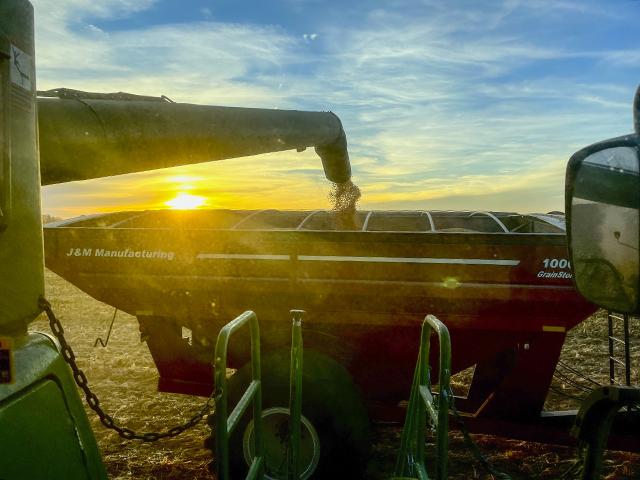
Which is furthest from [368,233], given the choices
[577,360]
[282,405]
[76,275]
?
[577,360]

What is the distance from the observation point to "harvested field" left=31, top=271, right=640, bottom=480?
15.9ft

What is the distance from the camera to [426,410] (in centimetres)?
332

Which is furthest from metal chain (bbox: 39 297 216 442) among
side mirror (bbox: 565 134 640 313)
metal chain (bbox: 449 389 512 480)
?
side mirror (bbox: 565 134 640 313)

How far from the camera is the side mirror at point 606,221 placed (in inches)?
47.3

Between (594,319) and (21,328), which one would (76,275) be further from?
(594,319)

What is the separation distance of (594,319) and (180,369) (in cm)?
818

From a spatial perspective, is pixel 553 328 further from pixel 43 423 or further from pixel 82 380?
pixel 43 423

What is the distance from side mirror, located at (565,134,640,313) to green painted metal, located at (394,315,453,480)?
130 cm

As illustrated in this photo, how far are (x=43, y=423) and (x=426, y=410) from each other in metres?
2.34

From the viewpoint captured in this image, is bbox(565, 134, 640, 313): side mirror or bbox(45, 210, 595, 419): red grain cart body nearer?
bbox(565, 134, 640, 313): side mirror

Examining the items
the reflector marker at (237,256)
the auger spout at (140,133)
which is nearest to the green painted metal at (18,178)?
the auger spout at (140,133)

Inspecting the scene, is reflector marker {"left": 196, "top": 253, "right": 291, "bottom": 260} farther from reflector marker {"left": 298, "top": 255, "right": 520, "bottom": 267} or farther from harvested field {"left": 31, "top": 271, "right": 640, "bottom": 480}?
harvested field {"left": 31, "top": 271, "right": 640, "bottom": 480}

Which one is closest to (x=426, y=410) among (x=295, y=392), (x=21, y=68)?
(x=295, y=392)

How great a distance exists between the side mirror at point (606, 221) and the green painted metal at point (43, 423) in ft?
4.77
